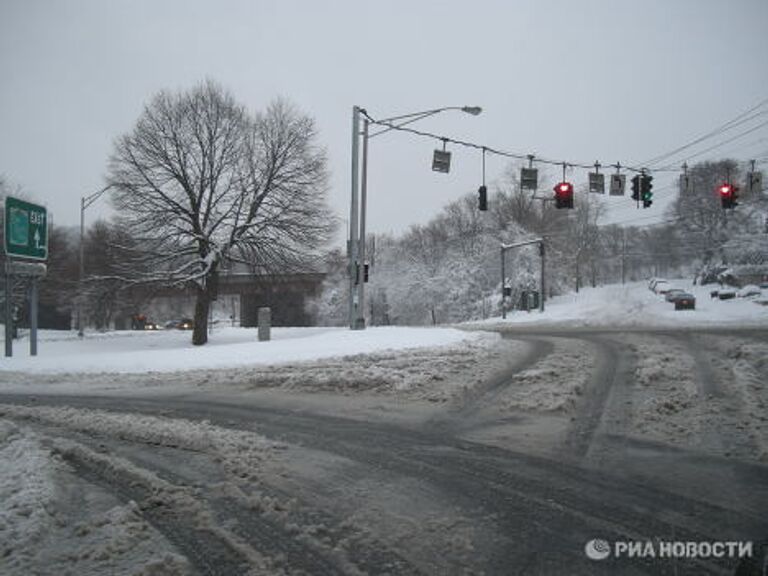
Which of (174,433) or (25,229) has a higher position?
(25,229)

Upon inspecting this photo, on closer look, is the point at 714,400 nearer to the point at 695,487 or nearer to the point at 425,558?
the point at 695,487

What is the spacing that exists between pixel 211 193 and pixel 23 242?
33.3ft

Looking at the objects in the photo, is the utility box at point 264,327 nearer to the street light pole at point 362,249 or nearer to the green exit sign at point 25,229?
the street light pole at point 362,249

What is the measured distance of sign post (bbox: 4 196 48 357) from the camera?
64.8 ft

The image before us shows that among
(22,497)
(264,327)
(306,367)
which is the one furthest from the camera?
(264,327)

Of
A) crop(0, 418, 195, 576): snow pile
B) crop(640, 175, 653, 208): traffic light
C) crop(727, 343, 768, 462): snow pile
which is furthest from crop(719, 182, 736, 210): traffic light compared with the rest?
crop(0, 418, 195, 576): snow pile

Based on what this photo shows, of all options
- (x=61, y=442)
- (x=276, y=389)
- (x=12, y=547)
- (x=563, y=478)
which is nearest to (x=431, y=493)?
(x=563, y=478)

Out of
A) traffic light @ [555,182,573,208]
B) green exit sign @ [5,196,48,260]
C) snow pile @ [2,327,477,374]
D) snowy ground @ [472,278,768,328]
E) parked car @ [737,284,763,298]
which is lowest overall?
snow pile @ [2,327,477,374]

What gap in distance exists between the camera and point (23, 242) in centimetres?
2034

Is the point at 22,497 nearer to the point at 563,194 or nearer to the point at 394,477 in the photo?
the point at 394,477

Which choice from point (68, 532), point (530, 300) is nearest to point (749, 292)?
point (530, 300)

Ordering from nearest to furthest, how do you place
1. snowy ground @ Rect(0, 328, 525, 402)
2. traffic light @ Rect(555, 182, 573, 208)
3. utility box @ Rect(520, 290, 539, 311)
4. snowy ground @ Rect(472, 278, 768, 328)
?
1. snowy ground @ Rect(0, 328, 525, 402)
2. traffic light @ Rect(555, 182, 573, 208)
3. snowy ground @ Rect(472, 278, 768, 328)
4. utility box @ Rect(520, 290, 539, 311)

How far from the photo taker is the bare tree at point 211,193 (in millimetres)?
28469

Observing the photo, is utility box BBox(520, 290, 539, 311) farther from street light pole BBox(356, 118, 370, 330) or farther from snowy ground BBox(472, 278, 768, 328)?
street light pole BBox(356, 118, 370, 330)
